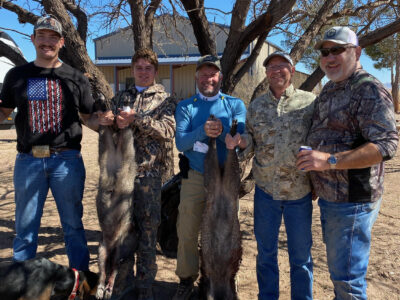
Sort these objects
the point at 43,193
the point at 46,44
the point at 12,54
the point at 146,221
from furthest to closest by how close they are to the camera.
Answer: the point at 12,54
the point at 146,221
the point at 43,193
the point at 46,44

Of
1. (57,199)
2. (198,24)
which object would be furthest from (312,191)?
(198,24)

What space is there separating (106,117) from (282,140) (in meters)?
1.57

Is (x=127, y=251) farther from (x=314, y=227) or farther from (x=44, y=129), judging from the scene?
(x=314, y=227)

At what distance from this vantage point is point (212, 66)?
3.27 m

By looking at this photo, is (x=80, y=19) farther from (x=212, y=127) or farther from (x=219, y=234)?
(x=219, y=234)

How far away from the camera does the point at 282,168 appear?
9.76ft

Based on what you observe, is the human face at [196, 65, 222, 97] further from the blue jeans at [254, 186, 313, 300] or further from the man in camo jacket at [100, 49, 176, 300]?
the blue jeans at [254, 186, 313, 300]

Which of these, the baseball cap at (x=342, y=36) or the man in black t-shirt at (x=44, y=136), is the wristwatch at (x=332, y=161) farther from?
the man in black t-shirt at (x=44, y=136)

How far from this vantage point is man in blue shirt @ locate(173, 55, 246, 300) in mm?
3285

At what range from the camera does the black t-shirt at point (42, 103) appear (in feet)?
10.6

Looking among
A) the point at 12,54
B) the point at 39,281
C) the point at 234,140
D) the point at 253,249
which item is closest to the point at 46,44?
the point at 12,54

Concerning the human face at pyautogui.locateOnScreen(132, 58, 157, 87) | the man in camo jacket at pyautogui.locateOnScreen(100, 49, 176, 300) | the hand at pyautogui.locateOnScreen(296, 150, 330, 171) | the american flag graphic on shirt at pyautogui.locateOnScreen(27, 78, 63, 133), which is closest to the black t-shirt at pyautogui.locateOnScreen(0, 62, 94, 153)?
the american flag graphic on shirt at pyautogui.locateOnScreen(27, 78, 63, 133)

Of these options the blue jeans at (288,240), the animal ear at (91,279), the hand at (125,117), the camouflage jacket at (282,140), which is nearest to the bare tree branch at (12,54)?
the hand at (125,117)

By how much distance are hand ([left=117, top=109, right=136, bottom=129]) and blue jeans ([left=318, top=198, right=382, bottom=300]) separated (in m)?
1.80
